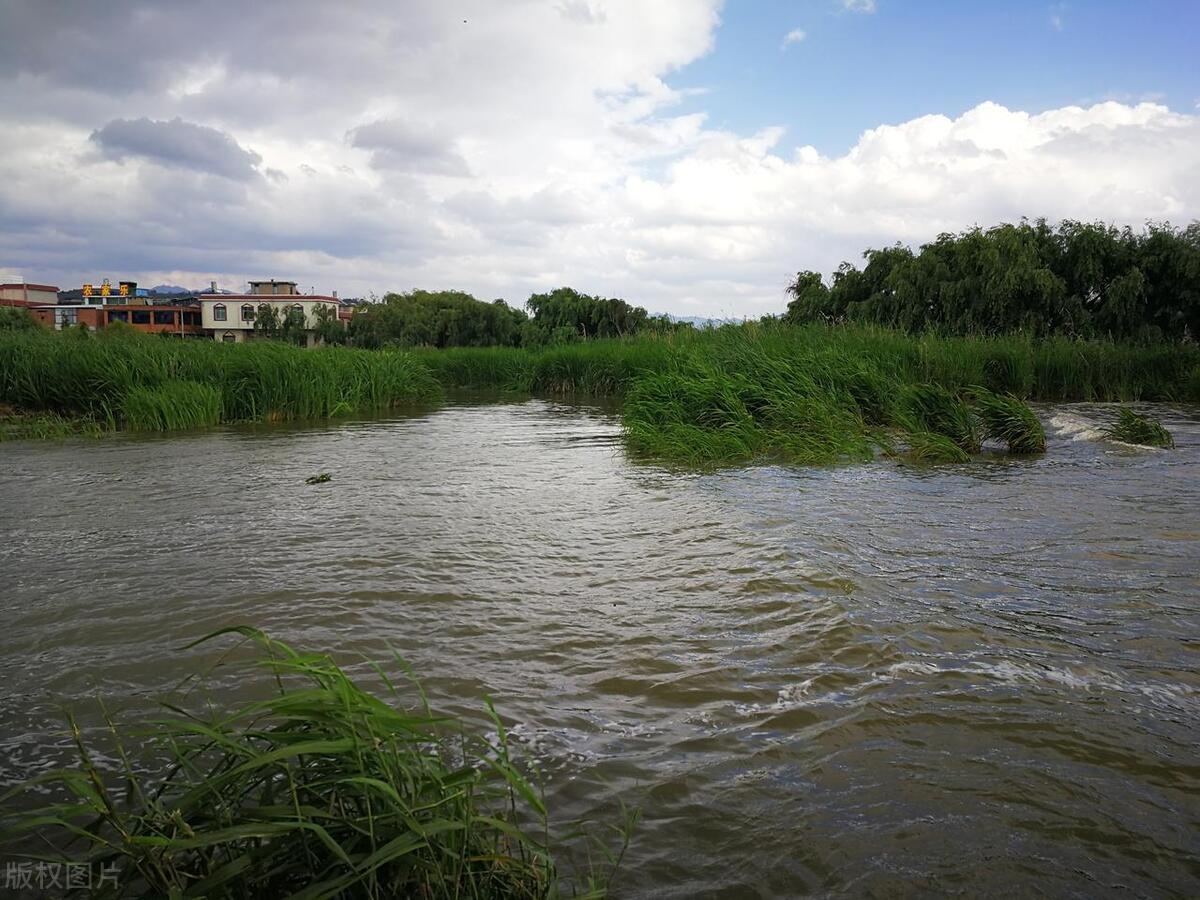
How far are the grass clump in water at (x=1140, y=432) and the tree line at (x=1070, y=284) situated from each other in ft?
37.9

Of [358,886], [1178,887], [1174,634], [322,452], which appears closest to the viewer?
[358,886]

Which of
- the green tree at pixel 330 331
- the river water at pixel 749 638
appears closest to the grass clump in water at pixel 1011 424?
the river water at pixel 749 638

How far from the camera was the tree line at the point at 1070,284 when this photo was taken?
2361cm

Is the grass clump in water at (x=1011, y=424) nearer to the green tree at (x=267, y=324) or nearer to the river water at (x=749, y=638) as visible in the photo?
the river water at (x=749, y=638)

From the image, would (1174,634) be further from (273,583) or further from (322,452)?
(322,452)

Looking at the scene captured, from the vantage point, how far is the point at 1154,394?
60.1 ft

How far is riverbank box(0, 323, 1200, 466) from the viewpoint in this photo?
1027cm

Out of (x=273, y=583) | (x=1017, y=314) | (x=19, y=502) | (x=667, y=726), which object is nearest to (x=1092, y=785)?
(x=667, y=726)

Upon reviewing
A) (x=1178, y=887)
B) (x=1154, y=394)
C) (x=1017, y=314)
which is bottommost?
(x=1178, y=887)

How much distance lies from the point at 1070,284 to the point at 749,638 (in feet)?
90.1

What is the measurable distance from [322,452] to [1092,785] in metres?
10.1

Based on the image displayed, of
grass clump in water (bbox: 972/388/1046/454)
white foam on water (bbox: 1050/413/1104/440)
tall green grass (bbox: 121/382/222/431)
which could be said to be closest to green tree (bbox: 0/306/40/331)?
tall green grass (bbox: 121/382/222/431)

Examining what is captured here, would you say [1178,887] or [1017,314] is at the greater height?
[1017,314]

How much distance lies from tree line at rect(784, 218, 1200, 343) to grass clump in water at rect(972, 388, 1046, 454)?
39.3 feet
